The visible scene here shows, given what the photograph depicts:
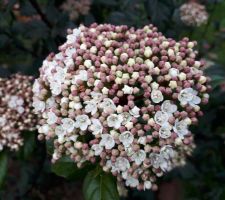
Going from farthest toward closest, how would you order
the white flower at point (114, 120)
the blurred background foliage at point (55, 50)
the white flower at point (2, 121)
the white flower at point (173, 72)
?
1. the blurred background foliage at point (55, 50)
2. the white flower at point (2, 121)
3. the white flower at point (173, 72)
4. the white flower at point (114, 120)

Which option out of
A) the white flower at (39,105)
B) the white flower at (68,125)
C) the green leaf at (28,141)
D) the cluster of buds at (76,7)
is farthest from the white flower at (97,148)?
the cluster of buds at (76,7)

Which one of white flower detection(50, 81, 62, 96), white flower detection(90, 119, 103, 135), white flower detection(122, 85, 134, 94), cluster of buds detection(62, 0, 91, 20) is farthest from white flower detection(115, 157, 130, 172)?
cluster of buds detection(62, 0, 91, 20)

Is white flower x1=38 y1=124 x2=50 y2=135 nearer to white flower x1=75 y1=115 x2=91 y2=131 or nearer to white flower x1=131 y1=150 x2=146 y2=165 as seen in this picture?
white flower x1=75 y1=115 x2=91 y2=131

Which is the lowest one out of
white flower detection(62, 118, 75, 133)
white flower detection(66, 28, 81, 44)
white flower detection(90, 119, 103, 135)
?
white flower detection(90, 119, 103, 135)

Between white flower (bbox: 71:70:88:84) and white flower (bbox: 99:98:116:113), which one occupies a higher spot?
white flower (bbox: 71:70:88:84)

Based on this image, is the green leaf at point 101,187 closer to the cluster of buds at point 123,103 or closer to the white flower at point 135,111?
the cluster of buds at point 123,103

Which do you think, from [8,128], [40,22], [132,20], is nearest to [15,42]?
[40,22]
